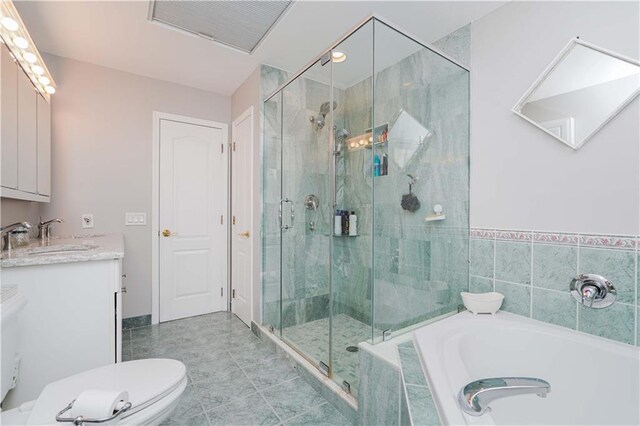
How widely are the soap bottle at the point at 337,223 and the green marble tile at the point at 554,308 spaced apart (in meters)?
1.30

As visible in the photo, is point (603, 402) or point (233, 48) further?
point (233, 48)

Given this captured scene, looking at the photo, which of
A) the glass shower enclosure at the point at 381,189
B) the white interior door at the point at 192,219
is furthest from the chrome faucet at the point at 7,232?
the glass shower enclosure at the point at 381,189

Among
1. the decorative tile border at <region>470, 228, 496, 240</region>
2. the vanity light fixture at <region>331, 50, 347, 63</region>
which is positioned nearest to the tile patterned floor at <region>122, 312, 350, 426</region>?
the decorative tile border at <region>470, 228, 496, 240</region>

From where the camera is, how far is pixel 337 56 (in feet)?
6.56

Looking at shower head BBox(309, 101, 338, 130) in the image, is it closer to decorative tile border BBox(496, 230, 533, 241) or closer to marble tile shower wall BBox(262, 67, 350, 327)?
marble tile shower wall BBox(262, 67, 350, 327)

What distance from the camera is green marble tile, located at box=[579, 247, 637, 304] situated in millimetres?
1373

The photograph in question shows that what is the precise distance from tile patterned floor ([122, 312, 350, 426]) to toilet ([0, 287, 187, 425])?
2.08ft

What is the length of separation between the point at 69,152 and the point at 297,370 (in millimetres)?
2672

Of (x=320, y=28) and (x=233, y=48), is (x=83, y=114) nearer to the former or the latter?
(x=233, y=48)

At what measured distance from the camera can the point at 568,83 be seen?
159 centimetres

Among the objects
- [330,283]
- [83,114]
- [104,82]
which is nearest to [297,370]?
[330,283]

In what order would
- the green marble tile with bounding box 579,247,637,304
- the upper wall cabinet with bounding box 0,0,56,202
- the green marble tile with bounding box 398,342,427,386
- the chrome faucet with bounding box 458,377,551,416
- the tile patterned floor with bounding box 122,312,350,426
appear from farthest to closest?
the tile patterned floor with bounding box 122,312,350,426 → the upper wall cabinet with bounding box 0,0,56,202 → the green marble tile with bounding box 579,247,637,304 → the green marble tile with bounding box 398,342,427,386 → the chrome faucet with bounding box 458,377,551,416

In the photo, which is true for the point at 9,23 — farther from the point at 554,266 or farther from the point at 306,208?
the point at 554,266

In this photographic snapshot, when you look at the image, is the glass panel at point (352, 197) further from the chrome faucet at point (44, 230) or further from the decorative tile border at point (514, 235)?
the chrome faucet at point (44, 230)
